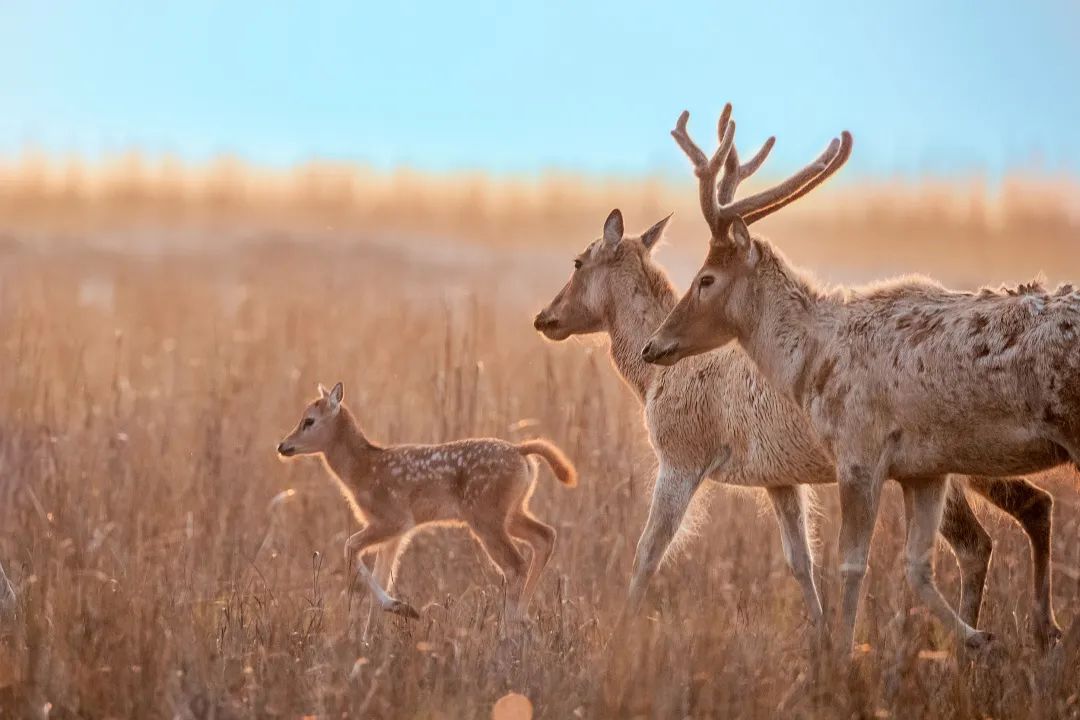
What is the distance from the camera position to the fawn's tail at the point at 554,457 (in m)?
8.91

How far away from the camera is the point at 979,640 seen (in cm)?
761

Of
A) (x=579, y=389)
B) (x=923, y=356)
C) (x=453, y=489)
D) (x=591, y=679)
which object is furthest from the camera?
(x=579, y=389)

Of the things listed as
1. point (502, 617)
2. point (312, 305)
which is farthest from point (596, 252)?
point (312, 305)

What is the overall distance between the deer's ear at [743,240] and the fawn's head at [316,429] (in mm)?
2587

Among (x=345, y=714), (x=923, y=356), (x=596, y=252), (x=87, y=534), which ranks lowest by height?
(x=345, y=714)

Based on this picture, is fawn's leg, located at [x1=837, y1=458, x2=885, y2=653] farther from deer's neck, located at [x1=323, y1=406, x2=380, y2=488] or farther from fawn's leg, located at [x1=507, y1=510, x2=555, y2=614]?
deer's neck, located at [x1=323, y1=406, x2=380, y2=488]

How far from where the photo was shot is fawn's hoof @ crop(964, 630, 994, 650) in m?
7.58

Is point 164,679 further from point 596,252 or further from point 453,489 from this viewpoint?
point 596,252

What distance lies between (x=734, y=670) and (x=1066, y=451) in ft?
5.43

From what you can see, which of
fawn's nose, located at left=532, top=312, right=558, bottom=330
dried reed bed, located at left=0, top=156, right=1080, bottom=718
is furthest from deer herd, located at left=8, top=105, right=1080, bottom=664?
dried reed bed, located at left=0, top=156, right=1080, bottom=718

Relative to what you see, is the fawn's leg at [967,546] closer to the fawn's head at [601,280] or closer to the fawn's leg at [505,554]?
the fawn's head at [601,280]

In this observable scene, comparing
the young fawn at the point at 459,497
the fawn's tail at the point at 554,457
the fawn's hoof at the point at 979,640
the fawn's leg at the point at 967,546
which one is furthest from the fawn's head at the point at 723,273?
the fawn's hoof at the point at 979,640

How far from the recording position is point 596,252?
9.52 metres

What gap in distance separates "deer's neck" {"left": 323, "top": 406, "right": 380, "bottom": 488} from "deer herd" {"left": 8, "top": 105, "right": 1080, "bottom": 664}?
1cm
